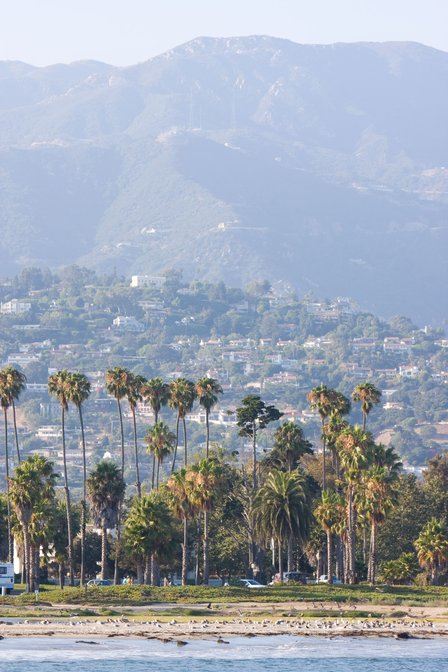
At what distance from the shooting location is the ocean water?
100750 mm

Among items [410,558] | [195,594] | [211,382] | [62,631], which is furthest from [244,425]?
[62,631]

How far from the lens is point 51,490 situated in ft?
497

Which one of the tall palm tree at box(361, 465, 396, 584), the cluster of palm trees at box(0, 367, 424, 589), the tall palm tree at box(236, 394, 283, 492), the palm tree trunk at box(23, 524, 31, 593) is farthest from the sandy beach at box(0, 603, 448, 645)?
the tall palm tree at box(236, 394, 283, 492)

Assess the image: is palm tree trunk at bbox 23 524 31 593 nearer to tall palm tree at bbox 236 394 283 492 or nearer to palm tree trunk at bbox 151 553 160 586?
palm tree trunk at bbox 151 553 160 586

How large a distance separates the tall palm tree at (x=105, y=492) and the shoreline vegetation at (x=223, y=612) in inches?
423

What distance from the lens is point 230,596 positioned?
440ft

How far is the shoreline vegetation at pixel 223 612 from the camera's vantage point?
11338 cm

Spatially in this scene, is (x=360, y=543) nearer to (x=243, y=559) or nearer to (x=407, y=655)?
(x=243, y=559)

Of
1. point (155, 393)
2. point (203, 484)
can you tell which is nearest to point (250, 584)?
point (203, 484)

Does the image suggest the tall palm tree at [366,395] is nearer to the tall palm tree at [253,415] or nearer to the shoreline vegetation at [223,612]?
the tall palm tree at [253,415]

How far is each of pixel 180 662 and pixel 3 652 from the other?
9.94 m

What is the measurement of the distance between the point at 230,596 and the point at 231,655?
2976 cm

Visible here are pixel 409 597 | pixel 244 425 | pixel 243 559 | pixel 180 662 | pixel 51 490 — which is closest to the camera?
pixel 180 662

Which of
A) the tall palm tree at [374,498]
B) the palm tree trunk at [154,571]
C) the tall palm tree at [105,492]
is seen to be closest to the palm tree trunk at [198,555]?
the tall palm tree at [105,492]
